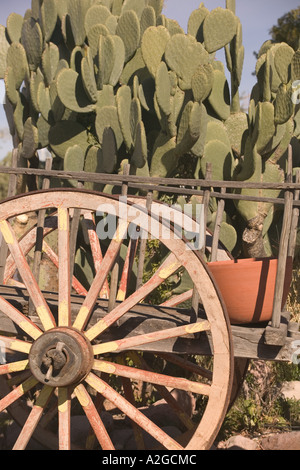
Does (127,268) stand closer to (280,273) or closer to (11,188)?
(11,188)

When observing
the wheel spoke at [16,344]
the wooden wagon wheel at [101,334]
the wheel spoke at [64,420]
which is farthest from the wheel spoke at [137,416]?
the wheel spoke at [16,344]

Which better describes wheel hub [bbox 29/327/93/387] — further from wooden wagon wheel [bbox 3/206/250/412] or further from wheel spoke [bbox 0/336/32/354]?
wooden wagon wheel [bbox 3/206/250/412]

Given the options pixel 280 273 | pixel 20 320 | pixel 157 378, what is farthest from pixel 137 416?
pixel 280 273

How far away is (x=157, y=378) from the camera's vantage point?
118 inches

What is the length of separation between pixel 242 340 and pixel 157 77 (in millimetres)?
2621

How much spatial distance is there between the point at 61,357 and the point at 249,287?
995 mm

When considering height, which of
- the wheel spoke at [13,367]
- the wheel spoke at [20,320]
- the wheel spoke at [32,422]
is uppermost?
the wheel spoke at [20,320]

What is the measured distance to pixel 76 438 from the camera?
4.42m

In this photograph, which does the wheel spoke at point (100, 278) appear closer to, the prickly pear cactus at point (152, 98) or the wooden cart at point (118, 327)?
the wooden cart at point (118, 327)

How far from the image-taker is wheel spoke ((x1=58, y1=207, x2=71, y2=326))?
121 inches

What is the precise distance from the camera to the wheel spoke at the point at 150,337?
2902mm

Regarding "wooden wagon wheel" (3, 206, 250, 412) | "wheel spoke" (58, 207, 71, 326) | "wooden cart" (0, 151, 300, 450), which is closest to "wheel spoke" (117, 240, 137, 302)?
"wooden wagon wheel" (3, 206, 250, 412)

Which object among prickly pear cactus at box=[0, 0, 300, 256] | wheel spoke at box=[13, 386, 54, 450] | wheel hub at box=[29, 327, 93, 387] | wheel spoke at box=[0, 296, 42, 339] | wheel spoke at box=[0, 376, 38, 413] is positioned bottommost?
wheel spoke at box=[13, 386, 54, 450]

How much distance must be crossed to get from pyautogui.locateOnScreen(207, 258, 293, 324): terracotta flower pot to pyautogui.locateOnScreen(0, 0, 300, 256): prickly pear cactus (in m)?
2.09
